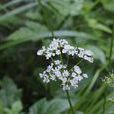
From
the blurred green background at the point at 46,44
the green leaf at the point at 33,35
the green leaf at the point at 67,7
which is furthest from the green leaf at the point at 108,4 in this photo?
the green leaf at the point at 33,35

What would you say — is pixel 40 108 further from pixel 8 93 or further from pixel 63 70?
pixel 63 70

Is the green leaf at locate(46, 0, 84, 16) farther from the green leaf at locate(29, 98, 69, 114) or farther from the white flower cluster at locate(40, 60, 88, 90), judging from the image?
the white flower cluster at locate(40, 60, 88, 90)

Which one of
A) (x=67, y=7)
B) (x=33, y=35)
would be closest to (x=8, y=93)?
(x=33, y=35)

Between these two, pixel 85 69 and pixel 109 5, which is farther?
pixel 109 5

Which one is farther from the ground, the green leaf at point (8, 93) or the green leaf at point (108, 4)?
the green leaf at point (108, 4)

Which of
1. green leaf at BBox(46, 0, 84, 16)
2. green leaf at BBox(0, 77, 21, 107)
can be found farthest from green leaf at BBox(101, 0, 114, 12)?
green leaf at BBox(0, 77, 21, 107)

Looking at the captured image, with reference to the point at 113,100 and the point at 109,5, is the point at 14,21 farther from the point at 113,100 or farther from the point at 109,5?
the point at 113,100

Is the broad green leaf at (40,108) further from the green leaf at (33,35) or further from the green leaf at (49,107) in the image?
the green leaf at (33,35)

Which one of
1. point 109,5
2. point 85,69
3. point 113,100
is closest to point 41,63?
point 85,69
